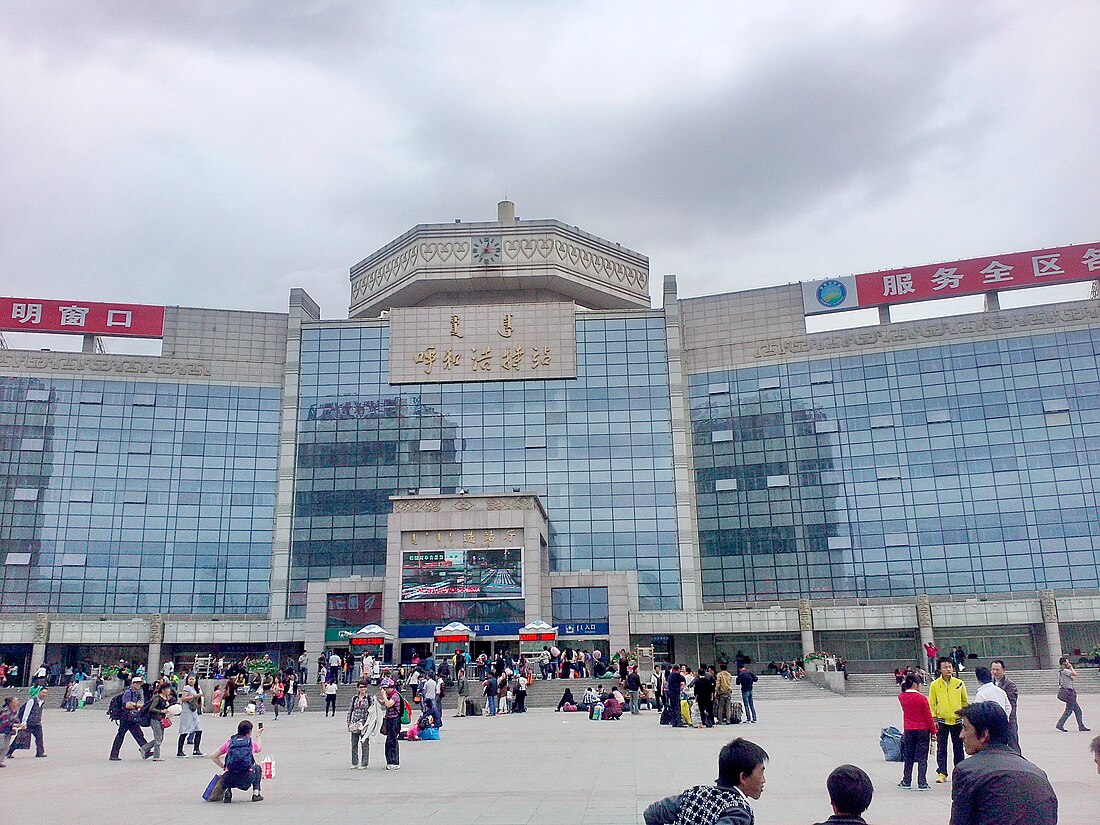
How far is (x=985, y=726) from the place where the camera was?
6750mm

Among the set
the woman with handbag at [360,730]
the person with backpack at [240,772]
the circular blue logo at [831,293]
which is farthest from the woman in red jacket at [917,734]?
the circular blue logo at [831,293]

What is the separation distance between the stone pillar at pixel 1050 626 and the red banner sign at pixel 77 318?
7053 cm

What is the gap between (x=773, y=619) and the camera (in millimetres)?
70625

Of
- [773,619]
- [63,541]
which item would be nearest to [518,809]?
[773,619]

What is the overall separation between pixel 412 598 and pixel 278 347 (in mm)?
31532

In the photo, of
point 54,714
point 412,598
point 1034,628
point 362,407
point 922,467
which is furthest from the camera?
point 362,407

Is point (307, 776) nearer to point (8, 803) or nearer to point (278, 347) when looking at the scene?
point (8, 803)

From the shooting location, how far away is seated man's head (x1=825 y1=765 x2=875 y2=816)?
18.6ft

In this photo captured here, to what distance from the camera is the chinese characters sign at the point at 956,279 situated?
73.4m

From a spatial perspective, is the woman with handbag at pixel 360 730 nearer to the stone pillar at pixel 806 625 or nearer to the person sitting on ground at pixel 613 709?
the person sitting on ground at pixel 613 709

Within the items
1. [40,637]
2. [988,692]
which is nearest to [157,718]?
[988,692]

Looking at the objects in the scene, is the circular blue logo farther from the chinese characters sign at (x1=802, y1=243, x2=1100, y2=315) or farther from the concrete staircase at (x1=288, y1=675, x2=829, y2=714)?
the concrete staircase at (x1=288, y1=675, x2=829, y2=714)

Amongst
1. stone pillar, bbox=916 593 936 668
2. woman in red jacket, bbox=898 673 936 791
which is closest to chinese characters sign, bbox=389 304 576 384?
stone pillar, bbox=916 593 936 668

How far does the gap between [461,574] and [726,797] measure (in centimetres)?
5423
